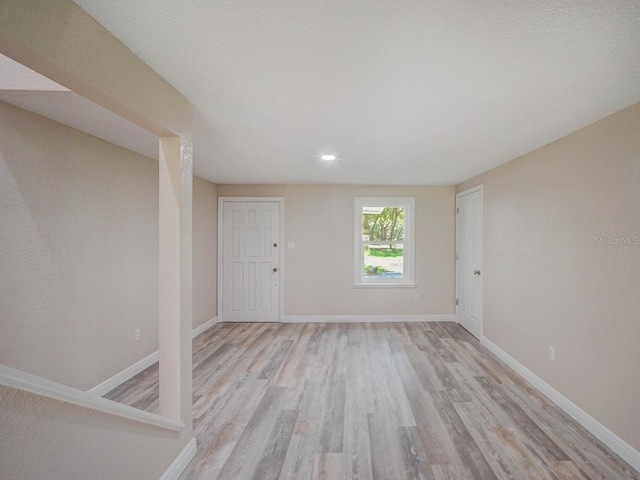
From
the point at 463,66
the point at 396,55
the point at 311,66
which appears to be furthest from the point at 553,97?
the point at 311,66

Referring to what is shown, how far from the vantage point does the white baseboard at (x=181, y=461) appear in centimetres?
171

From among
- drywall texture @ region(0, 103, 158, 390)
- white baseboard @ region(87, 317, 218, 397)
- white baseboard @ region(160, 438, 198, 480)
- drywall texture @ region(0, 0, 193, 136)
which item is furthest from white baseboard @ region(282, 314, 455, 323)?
drywall texture @ region(0, 0, 193, 136)

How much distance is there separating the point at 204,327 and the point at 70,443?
12.0ft

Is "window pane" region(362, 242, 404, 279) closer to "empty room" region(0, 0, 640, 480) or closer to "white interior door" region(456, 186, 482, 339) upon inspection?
"white interior door" region(456, 186, 482, 339)

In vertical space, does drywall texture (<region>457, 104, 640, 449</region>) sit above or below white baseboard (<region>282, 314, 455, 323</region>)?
above

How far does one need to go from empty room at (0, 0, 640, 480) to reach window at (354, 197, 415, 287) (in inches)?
40.9

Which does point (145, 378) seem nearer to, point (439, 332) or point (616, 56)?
point (439, 332)

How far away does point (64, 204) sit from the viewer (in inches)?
91.0

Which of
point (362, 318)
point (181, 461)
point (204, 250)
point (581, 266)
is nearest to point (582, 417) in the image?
point (581, 266)

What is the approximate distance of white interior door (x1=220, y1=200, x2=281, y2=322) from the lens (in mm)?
5039

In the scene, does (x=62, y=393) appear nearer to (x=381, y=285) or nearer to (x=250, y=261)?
(x=250, y=261)

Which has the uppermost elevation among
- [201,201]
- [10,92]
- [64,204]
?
[10,92]

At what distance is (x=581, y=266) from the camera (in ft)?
7.75

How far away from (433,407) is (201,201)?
3910mm
